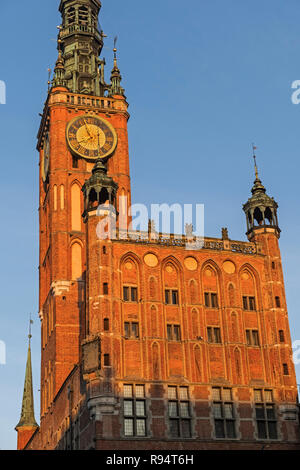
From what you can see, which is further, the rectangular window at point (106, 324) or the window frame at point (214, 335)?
the window frame at point (214, 335)

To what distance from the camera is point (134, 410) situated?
50.3 metres

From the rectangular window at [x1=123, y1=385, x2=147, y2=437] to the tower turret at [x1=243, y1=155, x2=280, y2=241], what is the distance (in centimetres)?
1589

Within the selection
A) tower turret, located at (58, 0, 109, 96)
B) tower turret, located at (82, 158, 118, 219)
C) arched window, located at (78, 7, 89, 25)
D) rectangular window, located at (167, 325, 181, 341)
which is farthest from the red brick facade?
arched window, located at (78, 7, 89, 25)

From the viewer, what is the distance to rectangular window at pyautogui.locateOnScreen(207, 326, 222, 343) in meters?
54.9

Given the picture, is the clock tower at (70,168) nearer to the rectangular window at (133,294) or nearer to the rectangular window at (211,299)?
the rectangular window at (133,294)

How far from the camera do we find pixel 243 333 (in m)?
55.6

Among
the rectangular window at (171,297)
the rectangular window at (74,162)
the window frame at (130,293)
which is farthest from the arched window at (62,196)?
the rectangular window at (171,297)

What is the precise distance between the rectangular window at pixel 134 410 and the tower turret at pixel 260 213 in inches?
626

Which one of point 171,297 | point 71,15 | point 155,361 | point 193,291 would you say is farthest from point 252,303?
point 71,15

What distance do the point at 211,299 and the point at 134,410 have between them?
10351mm

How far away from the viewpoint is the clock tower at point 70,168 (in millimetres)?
69562

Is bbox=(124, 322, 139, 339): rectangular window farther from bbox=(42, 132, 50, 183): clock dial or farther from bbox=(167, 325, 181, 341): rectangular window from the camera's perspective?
bbox=(42, 132, 50, 183): clock dial

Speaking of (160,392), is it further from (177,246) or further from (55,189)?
(55,189)

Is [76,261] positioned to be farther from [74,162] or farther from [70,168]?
[74,162]
